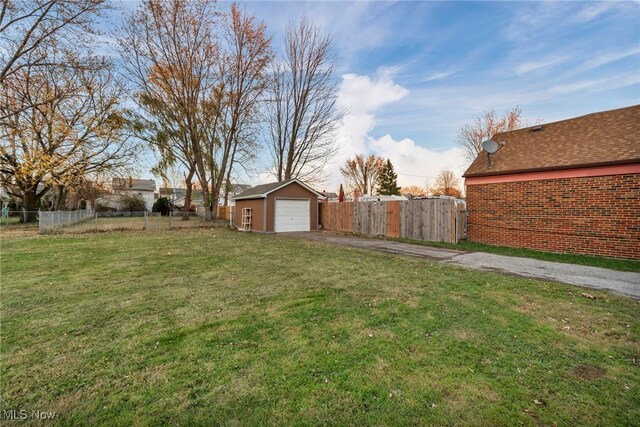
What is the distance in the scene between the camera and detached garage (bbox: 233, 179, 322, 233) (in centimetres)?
1606

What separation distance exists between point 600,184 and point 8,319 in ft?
42.5

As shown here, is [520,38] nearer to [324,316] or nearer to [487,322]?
[487,322]

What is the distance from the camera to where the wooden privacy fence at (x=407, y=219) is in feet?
35.6

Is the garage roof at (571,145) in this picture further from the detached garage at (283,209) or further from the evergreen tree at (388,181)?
the evergreen tree at (388,181)

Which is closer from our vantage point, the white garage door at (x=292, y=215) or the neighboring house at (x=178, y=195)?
the white garage door at (x=292, y=215)

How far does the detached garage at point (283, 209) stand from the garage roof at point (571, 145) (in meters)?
9.04

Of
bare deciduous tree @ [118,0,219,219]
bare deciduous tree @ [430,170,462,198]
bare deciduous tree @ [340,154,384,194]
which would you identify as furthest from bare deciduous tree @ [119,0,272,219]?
bare deciduous tree @ [430,170,462,198]

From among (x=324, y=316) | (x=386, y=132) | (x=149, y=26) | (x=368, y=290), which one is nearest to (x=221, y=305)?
(x=324, y=316)

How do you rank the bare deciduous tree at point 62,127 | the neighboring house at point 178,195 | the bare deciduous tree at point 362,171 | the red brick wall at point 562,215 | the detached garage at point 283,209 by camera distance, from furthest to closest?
the bare deciduous tree at point 362,171, the neighboring house at point 178,195, the detached garage at point 283,209, the bare deciduous tree at point 62,127, the red brick wall at point 562,215

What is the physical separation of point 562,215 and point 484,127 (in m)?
25.2

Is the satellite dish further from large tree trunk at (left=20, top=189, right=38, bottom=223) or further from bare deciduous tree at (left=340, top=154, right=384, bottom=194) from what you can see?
bare deciduous tree at (left=340, top=154, right=384, bottom=194)

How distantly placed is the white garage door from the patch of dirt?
14.5 m

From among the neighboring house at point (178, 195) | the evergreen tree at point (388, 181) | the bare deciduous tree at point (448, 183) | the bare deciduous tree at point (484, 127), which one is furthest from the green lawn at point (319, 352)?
the bare deciduous tree at point (448, 183)

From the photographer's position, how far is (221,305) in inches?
163
